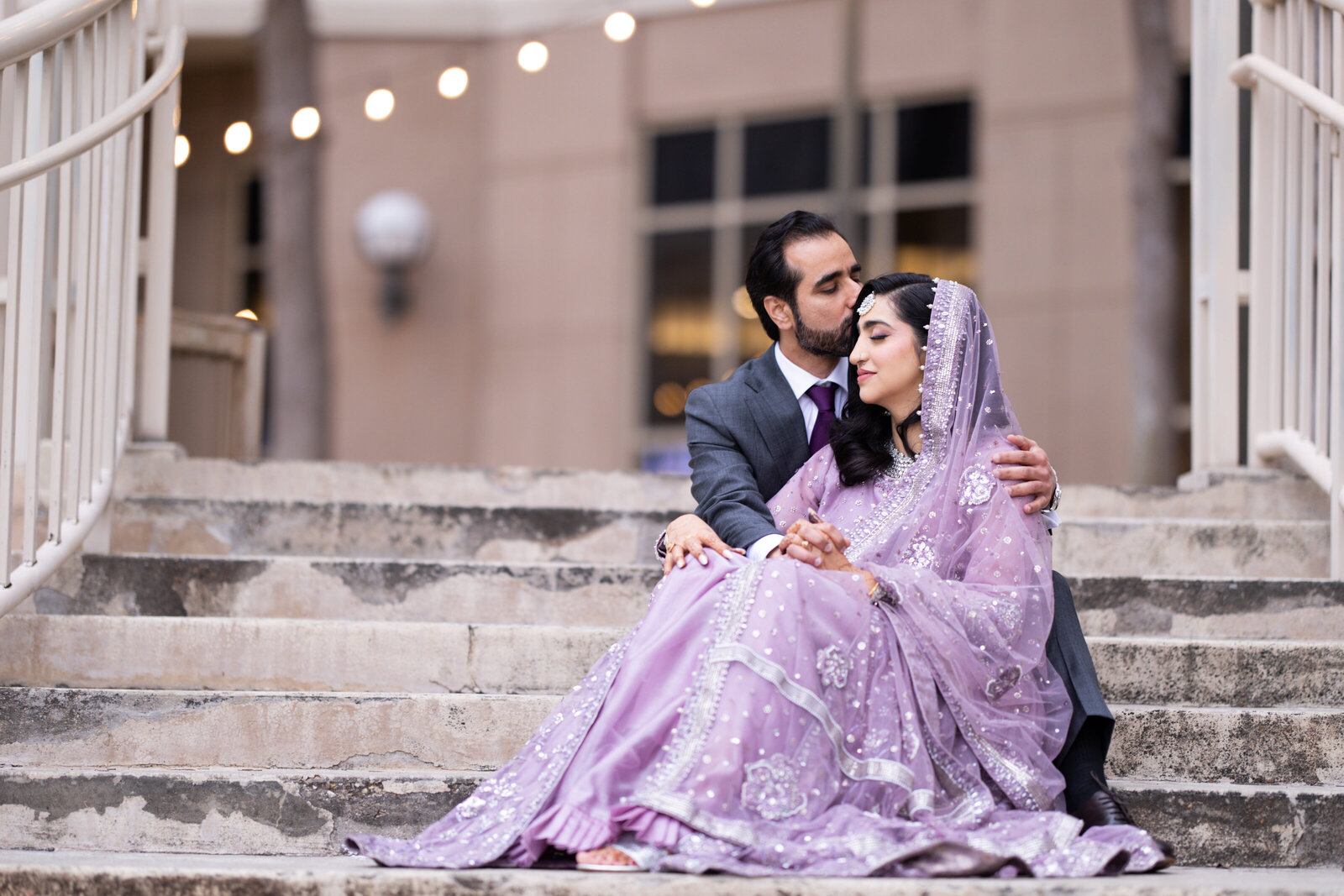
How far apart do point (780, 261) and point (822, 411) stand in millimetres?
423

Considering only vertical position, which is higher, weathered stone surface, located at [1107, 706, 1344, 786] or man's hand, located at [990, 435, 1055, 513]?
man's hand, located at [990, 435, 1055, 513]

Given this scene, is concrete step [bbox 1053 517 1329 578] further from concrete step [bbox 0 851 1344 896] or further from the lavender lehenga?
concrete step [bbox 0 851 1344 896]

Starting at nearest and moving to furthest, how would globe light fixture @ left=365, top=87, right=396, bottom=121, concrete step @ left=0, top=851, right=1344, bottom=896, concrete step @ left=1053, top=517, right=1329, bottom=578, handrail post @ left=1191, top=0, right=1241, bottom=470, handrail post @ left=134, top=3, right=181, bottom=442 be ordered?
concrete step @ left=0, top=851, right=1344, bottom=896 → concrete step @ left=1053, top=517, right=1329, bottom=578 → handrail post @ left=134, top=3, right=181, bottom=442 → handrail post @ left=1191, top=0, right=1241, bottom=470 → globe light fixture @ left=365, top=87, right=396, bottom=121

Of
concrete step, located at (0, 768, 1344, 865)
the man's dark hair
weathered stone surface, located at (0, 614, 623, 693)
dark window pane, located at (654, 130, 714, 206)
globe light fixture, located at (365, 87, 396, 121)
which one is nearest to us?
concrete step, located at (0, 768, 1344, 865)

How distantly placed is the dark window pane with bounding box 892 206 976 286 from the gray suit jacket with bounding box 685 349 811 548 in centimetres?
744

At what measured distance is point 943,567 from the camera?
3.06 meters

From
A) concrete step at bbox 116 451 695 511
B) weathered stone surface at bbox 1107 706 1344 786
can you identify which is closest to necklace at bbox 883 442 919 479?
weathered stone surface at bbox 1107 706 1344 786

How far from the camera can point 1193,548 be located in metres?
4.04

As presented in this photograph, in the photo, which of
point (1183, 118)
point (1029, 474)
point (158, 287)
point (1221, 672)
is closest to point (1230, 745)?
point (1221, 672)

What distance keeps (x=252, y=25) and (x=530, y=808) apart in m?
11.9

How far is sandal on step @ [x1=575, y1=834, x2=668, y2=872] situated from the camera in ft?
8.27

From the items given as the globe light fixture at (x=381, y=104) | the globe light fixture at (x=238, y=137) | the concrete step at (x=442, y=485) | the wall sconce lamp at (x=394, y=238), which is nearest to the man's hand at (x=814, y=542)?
the concrete step at (x=442, y=485)

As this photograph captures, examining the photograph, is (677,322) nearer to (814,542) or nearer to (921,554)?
(921,554)

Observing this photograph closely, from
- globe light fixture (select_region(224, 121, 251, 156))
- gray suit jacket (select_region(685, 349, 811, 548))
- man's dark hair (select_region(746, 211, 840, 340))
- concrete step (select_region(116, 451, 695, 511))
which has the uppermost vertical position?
globe light fixture (select_region(224, 121, 251, 156))
